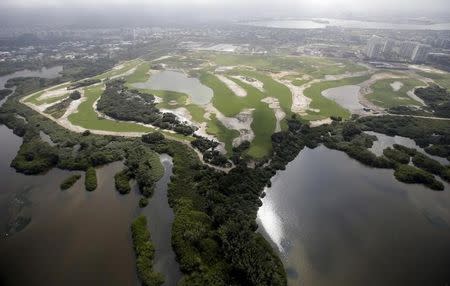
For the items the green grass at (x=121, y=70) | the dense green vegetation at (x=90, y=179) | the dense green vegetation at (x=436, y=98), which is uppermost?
the dense green vegetation at (x=90, y=179)

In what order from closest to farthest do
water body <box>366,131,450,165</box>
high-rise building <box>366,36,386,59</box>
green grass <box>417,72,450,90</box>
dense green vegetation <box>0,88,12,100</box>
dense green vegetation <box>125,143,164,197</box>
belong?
dense green vegetation <box>125,143,164,197</box>, water body <box>366,131,450,165</box>, dense green vegetation <box>0,88,12,100</box>, green grass <box>417,72,450,90</box>, high-rise building <box>366,36,386,59</box>

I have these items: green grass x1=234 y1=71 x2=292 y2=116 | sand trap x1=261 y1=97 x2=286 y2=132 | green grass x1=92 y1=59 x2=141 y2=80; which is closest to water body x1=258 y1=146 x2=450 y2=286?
sand trap x1=261 y1=97 x2=286 y2=132

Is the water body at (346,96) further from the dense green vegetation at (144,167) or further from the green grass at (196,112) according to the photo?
the dense green vegetation at (144,167)

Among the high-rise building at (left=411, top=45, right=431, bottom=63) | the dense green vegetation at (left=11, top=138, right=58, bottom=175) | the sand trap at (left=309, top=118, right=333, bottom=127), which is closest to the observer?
the dense green vegetation at (left=11, top=138, right=58, bottom=175)

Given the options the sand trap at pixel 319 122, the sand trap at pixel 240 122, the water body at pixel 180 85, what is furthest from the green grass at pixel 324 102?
the water body at pixel 180 85

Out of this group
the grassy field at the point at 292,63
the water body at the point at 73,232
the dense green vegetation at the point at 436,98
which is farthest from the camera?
the grassy field at the point at 292,63

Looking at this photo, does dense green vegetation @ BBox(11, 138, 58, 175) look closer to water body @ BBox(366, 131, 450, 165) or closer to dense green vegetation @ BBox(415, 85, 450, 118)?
water body @ BBox(366, 131, 450, 165)

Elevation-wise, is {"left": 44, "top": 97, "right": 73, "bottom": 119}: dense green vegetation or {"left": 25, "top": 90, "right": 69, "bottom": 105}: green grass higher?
{"left": 44, "top": 97, "right": 73, "bottom": 119}: dense green vegetation
